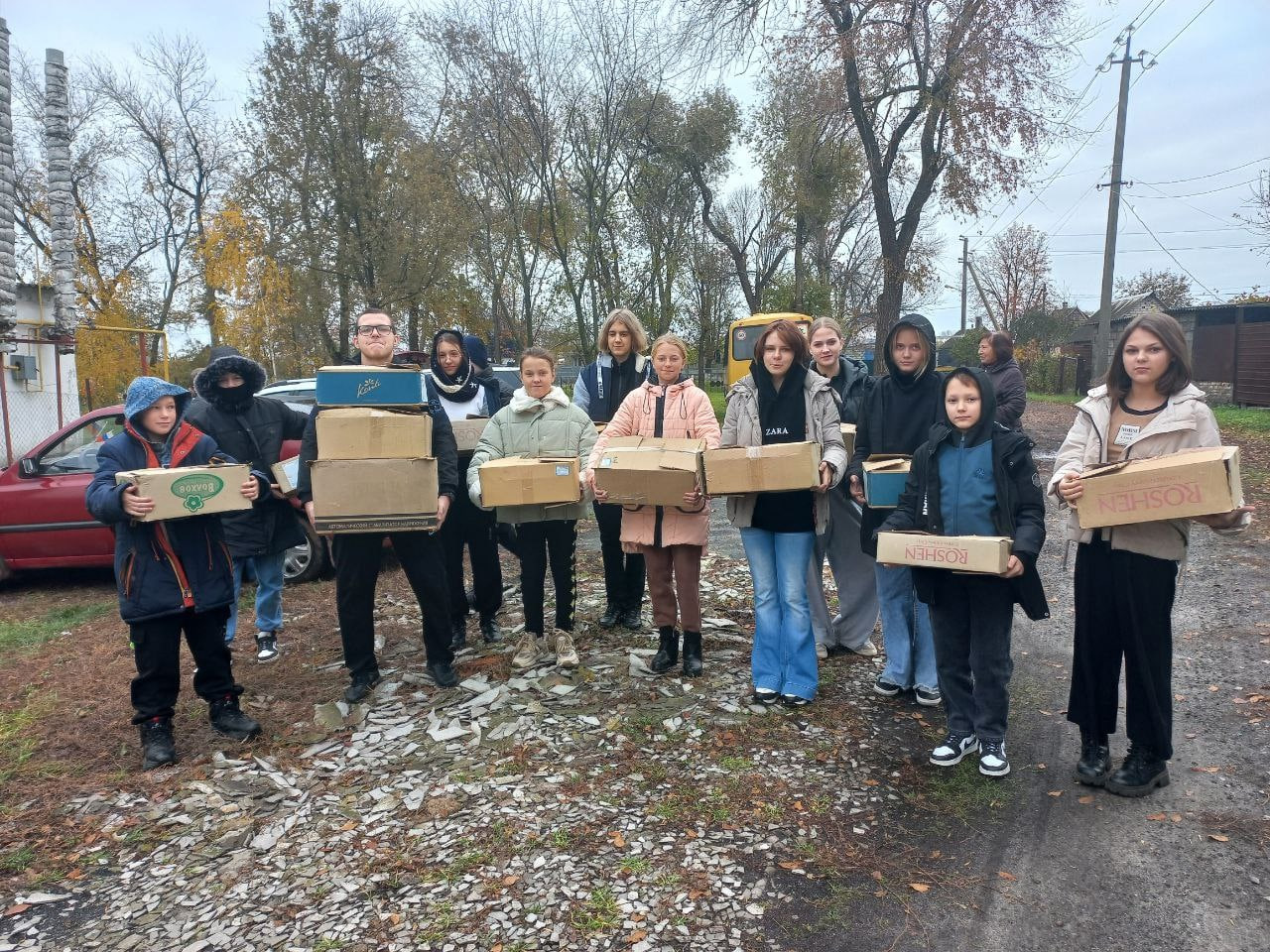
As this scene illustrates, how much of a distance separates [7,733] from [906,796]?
4753mm

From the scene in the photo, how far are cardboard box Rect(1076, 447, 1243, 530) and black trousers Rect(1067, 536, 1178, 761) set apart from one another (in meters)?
0.27

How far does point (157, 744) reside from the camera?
378 centimetres

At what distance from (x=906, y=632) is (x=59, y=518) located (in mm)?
7235

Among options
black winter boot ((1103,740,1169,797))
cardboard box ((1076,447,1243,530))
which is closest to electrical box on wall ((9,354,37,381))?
cardboard box ((1076,447,1243,530))

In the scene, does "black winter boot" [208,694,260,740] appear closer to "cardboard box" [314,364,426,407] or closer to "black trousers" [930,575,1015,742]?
"cardboard box" [314,364,426,407]

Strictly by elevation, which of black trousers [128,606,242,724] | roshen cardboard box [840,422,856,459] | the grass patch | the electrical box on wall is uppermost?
the electrical box on wall

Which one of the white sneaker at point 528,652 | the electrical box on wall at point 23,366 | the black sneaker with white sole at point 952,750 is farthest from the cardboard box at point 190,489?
the electrical box on wall at point 23,366

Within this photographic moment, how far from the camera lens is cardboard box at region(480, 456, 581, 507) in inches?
164

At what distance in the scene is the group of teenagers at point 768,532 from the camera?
3275 millimetres

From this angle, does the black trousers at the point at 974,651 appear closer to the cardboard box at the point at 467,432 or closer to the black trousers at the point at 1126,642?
the black trousers at the point at 1126,642

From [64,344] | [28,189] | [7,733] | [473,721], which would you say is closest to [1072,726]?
[473,721]

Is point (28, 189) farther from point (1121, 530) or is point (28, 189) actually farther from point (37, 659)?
point (1121, 530)

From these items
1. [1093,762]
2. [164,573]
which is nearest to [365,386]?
[164,573]

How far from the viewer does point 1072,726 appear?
3.96m
